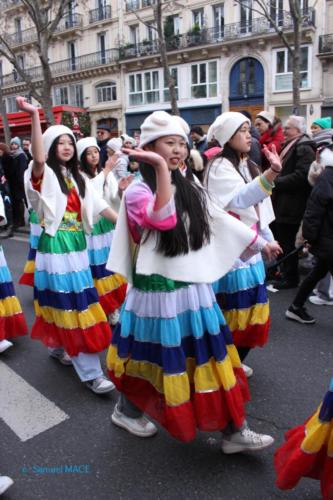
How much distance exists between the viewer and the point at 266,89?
25.3 m

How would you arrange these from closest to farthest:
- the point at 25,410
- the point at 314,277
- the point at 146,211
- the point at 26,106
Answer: the point at 146,211
the point at 26,106
the point at 25,410
the point at 314,277

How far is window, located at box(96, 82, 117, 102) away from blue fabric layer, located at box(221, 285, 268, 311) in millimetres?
31144

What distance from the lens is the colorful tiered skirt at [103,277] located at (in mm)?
4469

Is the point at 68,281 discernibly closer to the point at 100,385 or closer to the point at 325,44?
the point at 100,385

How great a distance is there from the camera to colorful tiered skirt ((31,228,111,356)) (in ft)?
10.4

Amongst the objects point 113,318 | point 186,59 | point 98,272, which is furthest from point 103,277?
point 186,59

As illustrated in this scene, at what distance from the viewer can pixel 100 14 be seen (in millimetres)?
31406

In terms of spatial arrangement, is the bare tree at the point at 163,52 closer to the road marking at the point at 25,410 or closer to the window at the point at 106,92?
the road marking at the point at 25,410

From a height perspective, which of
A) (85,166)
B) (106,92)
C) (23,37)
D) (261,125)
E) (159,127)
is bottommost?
(85,166)

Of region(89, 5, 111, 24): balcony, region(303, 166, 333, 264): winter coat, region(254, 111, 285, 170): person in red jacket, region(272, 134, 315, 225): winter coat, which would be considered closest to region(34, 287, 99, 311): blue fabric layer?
region(303, 166, 333, 264): winter coat

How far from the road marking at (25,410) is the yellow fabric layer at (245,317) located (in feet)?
4.06

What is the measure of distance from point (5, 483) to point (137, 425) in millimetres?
778

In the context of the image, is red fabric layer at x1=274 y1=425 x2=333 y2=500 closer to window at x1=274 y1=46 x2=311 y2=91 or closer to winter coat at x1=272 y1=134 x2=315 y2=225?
winter coat at x1=272 y1=134 x2=315 y2=225

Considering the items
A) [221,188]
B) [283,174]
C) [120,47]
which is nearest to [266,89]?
[120,47]
